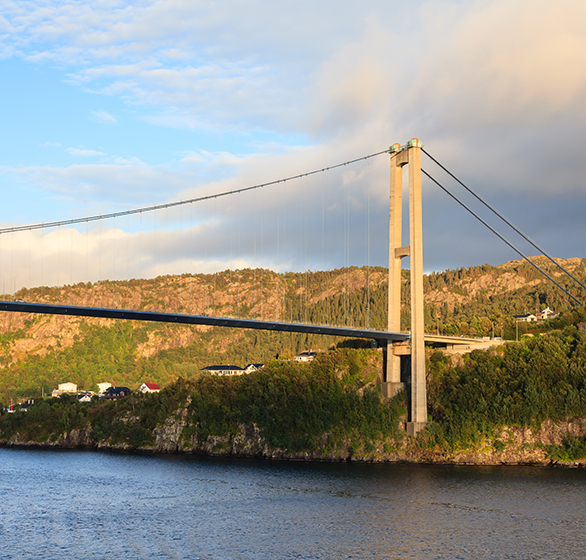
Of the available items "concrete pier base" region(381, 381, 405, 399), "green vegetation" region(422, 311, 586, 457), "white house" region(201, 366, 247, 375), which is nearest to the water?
"green vegetation" region(422, 311, 586, 457)

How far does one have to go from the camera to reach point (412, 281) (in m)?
61.4

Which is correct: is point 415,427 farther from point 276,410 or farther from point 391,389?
point 276,410

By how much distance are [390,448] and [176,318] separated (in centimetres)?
2426

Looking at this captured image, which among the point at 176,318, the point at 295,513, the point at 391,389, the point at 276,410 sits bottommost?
the point at 295,513

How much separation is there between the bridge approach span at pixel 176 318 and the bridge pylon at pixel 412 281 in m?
2.10

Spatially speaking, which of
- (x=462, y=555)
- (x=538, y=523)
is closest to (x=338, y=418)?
(x=538, y=523)

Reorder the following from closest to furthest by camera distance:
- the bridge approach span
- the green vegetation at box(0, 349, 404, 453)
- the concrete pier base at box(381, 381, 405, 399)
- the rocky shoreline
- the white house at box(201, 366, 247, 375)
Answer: the rocky shoreline → the bridge approach span → the green vegetation at box(0, 349, 404, 453) → the concrete pier base at box(381, 381, 405, 399) → the white house at box(201, 366, 247, 375)

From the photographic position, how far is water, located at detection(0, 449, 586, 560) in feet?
103

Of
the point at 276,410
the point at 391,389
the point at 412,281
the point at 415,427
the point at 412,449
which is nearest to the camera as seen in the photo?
the point at 412,449

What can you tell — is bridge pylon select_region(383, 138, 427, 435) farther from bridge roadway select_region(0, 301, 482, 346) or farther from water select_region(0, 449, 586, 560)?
water select_region(0, 449, 586, 560)

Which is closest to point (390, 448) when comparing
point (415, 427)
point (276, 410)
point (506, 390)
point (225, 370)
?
point (415, 427)

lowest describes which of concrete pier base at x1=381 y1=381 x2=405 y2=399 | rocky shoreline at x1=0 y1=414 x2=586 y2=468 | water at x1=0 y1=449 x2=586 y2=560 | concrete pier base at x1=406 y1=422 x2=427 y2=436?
water at x1=0 y1=449 x2=586 y2=560

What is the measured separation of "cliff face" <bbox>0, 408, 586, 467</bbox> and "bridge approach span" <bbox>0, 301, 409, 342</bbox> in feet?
35.5

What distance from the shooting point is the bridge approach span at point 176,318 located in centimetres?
5756
